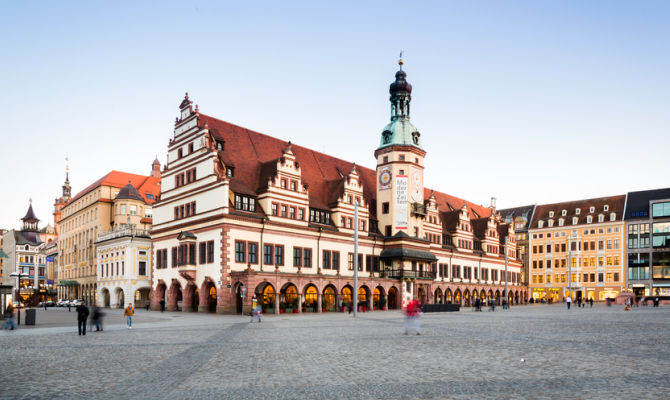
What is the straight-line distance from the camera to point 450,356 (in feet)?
58.7

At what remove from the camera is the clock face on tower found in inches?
2773

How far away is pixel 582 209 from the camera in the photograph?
389ft

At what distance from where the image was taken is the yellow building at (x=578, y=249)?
4390 inches

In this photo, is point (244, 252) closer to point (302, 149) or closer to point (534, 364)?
point (302, 149)

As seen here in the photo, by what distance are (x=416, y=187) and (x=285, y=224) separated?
21.7m

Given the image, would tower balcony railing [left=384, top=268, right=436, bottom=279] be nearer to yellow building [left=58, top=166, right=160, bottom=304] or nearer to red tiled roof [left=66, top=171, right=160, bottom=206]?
yellow building [left=58, top=166, right=160, bottom=304]

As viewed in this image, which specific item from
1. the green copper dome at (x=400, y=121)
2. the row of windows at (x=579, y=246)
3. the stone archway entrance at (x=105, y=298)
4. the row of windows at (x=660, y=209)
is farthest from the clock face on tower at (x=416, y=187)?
the row of windows at (x=660, y=209)

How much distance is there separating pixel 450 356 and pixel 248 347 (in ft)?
25.2

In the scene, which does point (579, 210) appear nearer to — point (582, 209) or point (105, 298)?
point (582, 209)

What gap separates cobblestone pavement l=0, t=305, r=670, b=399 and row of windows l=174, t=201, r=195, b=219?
102 feet

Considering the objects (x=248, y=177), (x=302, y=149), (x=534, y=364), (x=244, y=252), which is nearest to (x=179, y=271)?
(x=244, y=252)

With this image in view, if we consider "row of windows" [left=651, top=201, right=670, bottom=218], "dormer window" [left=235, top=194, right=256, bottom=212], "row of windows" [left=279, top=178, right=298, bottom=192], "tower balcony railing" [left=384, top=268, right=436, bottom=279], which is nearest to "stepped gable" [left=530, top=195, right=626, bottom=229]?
"row of windows" [left=651, top=201, right=670, bottom=218]

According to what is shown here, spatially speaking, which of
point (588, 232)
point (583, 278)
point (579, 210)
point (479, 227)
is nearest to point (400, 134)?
point (479, 227)

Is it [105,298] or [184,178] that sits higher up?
[184,178]
